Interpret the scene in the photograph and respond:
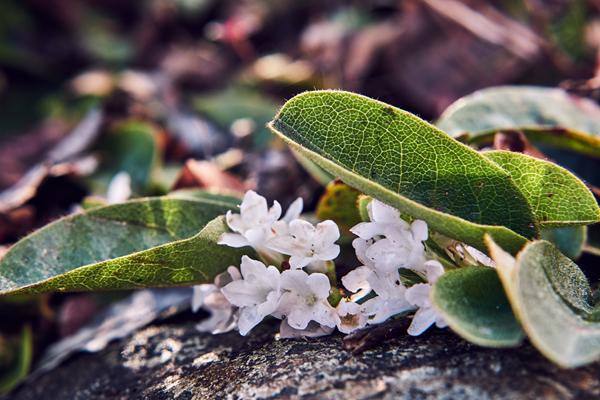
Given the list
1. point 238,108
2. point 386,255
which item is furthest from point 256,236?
point 238,108

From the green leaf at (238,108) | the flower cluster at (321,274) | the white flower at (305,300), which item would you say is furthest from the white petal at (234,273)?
A: the green leaf at (238,108)

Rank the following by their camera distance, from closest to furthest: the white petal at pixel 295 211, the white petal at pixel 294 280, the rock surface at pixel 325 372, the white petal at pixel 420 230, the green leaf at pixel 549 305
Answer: the green leaf at pixel 549 305, the rock surface at pixel 325 372, the white petal at pixel 420 230, the white petal at pixel 294 280, the white petal at pixel 295 211

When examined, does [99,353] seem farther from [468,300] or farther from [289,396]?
[468,300]

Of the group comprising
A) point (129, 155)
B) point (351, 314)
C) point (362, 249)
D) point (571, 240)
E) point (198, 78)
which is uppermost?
point (198, 78)

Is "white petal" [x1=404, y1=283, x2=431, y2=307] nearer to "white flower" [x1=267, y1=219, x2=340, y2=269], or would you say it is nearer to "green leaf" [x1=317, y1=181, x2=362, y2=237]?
"white flower" [x1=267, y1=219, x2=340, y2=269]

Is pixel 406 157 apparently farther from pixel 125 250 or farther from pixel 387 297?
pixel 125 250

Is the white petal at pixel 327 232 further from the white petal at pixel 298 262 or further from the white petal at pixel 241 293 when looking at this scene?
the white petal at pixel 241 293
